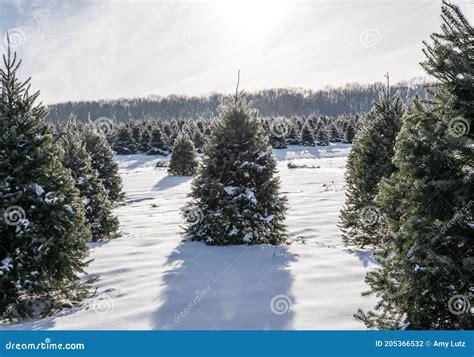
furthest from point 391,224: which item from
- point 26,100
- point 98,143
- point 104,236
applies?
point 98,143

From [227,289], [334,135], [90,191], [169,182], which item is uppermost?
[334,135]

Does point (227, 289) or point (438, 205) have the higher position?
point (438, 205)

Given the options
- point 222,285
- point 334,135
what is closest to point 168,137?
point 334,135

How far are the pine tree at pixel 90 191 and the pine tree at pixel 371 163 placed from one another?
770 cm

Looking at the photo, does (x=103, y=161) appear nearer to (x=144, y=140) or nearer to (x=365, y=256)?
(x=365, y=256)

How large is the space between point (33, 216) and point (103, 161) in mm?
13906

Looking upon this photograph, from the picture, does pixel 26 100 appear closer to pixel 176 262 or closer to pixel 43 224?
pixel 43 224

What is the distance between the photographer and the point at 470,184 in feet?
13.1

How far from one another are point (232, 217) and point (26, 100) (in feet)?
17.7

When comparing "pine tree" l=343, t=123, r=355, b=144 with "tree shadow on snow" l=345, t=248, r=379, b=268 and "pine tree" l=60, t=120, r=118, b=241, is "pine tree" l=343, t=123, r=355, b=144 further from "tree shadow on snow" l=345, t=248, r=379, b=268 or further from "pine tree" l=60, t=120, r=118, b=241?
"tree shadow on snow" l=345, t=248, r=379, b=268

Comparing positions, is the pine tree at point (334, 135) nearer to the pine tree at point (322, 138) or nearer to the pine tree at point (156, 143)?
the pine tree at point (322, 138)

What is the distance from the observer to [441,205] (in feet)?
14.0
